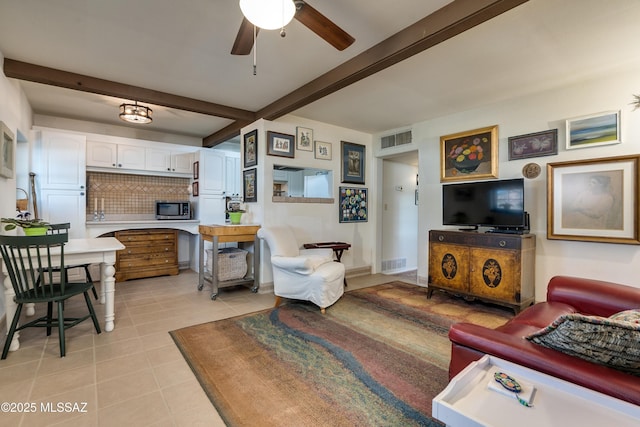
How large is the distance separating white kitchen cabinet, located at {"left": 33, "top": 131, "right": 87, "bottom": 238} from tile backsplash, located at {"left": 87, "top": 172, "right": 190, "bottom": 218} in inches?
19.8

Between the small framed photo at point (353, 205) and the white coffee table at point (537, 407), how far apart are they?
3.94 m

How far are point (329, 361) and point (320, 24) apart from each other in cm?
228

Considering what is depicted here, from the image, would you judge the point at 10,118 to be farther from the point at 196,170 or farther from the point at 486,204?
the point at 486,204

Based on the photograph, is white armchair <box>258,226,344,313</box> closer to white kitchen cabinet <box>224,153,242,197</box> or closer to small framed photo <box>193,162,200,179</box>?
white kitchen cabinet <box>224,153,242,197</box>

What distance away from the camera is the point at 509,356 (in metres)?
1.13

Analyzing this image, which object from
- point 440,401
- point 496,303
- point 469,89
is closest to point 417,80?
point 469,89

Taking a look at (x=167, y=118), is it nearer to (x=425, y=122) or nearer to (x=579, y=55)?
(x=425, y=122)

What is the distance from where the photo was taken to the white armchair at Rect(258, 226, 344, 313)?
3.24 metres

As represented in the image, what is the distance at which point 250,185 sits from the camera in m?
4.36

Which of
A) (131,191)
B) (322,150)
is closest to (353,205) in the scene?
(322,150)

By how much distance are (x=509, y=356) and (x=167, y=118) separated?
4981 millimetres

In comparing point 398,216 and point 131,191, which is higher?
point 131,191

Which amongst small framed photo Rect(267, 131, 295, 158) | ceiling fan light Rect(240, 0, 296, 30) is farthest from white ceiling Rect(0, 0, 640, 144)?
ceiling fan light Rect(240, 0, 296, 30)

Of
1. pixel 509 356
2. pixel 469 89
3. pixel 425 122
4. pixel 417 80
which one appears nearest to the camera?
pixel 509 356
